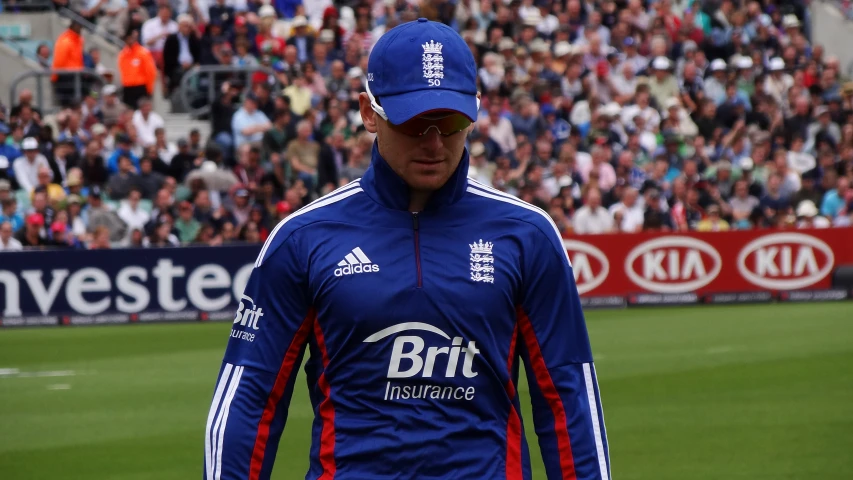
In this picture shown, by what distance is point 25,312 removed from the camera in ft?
61.6

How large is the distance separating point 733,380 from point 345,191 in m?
11.0

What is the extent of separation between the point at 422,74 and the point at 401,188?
0.28 m

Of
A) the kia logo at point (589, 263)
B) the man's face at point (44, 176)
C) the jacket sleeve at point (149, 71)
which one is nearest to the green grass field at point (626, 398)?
the kia logo at point (589, 263)

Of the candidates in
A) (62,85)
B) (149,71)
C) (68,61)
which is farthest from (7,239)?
(68,61)

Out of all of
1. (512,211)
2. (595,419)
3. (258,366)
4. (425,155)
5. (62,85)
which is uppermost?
(425,155)

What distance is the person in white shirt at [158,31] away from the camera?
79.6 ft

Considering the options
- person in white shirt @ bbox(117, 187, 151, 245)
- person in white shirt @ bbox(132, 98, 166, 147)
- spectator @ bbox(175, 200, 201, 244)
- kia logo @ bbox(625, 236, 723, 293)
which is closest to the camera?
person in white shirt @ bbox(117, 187, 151, 245)

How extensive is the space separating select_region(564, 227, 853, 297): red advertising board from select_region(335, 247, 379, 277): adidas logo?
17.4m

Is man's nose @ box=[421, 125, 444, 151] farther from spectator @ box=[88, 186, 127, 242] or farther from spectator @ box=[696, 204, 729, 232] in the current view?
spectator @ box=[696, 204, 729, 232]

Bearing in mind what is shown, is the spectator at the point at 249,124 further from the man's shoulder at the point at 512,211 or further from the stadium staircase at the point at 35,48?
the man's shoulder at the point at 512,211

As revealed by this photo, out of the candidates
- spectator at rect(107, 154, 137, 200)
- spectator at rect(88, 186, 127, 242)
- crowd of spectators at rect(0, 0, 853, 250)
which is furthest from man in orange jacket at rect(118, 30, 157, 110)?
spectator at rect(88, 186, 127, 242)

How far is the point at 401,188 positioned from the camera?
127 inches

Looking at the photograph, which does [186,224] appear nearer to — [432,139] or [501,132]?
[501,132]

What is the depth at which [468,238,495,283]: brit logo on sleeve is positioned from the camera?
3.14 m
